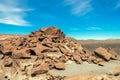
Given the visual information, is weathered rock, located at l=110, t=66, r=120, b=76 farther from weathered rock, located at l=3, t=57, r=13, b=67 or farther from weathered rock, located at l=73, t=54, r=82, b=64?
weathered rock, located at l=3, t=57, r=13, b=67

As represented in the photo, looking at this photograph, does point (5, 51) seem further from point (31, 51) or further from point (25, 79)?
point (25, 79)

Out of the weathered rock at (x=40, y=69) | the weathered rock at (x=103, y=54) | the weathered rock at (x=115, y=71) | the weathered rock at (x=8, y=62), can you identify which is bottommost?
the weathered rock at (x=115, y=71)

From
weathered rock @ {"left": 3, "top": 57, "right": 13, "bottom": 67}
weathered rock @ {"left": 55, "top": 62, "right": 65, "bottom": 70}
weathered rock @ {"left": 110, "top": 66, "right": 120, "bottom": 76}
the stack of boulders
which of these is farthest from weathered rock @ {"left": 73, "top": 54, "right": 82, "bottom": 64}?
weathered rock @ {"left": 3, "top": 57, "right": 13, "bottom": 67}

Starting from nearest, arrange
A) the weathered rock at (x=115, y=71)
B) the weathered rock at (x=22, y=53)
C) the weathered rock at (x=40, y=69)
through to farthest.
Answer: the weathered rock at (x=40, y=69) < the weathered rock at (x=115, y=71) < the weathered rock at (x=22, y=53)

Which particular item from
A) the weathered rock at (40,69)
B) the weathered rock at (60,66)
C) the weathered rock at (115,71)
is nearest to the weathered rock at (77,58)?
the weathered rock at (60,66)

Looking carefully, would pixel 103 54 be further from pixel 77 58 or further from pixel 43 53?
pixel 43 53

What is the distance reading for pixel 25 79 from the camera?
1427 cm

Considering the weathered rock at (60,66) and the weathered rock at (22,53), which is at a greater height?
the weathered rock at (22,53)

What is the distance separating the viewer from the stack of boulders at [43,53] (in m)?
15.5

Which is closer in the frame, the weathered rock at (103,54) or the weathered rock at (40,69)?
the weathered rock at (40,69)

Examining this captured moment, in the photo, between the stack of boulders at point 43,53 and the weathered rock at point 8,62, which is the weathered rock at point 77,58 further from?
the weathered rock at point 8,62

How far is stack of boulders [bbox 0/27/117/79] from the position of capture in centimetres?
1547

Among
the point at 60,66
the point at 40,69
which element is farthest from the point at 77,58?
the point at 40,69

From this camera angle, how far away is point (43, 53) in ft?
55.5
